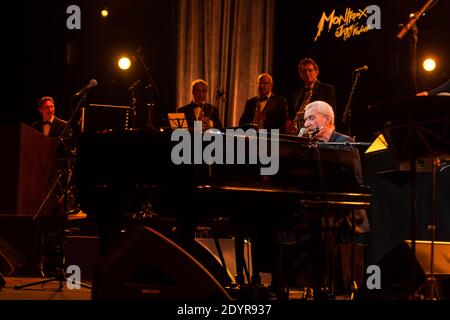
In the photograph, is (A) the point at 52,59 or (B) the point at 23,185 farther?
(A) the point at 52,59

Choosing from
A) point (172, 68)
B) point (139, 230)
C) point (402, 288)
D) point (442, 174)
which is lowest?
point (402, 288)

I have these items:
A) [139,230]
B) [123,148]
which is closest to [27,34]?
[123,148]

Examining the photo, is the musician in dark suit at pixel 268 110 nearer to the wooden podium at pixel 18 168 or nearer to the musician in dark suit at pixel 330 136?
the musician in dark suit at pixel 330 136

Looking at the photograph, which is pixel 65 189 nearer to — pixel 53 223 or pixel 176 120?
pixel 176 120

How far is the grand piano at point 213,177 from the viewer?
454cm

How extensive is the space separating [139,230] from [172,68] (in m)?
6.05

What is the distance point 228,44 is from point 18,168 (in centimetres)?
334

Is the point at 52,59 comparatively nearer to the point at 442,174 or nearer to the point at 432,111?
the point at 442,174

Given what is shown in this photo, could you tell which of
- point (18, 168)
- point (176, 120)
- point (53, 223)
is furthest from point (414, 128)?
point (53, 223)

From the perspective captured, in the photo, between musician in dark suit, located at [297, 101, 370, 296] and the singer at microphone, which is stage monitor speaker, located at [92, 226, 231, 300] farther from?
the singer at microphone

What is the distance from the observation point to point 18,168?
6.55 meters

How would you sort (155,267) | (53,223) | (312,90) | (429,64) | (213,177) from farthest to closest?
(429,64)
(53,223)
(312,90)
(213,177)
(155,267)

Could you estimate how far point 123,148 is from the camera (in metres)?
4.75

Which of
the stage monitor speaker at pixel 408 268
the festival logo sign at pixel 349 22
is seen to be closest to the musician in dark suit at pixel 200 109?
the festival logo sign at pixel 349 22
